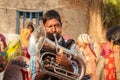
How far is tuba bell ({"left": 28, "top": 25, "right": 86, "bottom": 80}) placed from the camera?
15.8 ft

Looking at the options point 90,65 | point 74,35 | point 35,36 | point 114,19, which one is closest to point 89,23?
point 74,35

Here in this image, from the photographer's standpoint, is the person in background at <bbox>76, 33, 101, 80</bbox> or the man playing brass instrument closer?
the man playing brass instrument

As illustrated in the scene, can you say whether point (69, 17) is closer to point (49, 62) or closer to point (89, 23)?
point (89, 23)

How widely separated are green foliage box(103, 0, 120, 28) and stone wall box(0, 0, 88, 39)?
4607 millimetres

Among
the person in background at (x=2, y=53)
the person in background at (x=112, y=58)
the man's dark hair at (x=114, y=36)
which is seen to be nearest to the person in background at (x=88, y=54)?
the person in background at (x=112, y=58)

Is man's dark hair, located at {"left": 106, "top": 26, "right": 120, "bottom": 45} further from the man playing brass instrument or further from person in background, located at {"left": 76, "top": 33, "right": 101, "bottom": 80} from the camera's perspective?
the man playing brass instrument

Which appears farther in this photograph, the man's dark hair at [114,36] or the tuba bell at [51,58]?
the man's dark hair at [114,36]

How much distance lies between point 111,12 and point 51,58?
72.1ft

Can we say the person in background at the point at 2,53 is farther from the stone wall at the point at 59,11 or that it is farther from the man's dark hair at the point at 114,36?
the stone wall at the point at 59,11

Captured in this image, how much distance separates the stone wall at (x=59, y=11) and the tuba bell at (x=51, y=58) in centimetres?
1423

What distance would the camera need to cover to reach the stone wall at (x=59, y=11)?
19.4 meters

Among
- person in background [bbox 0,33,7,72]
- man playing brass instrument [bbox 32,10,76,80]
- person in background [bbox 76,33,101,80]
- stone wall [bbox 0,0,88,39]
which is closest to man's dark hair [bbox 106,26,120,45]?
person in background [bbox 76,33,101,80]

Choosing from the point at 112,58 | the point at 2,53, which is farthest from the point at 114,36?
the point at 2,53

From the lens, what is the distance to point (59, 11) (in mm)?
19859
